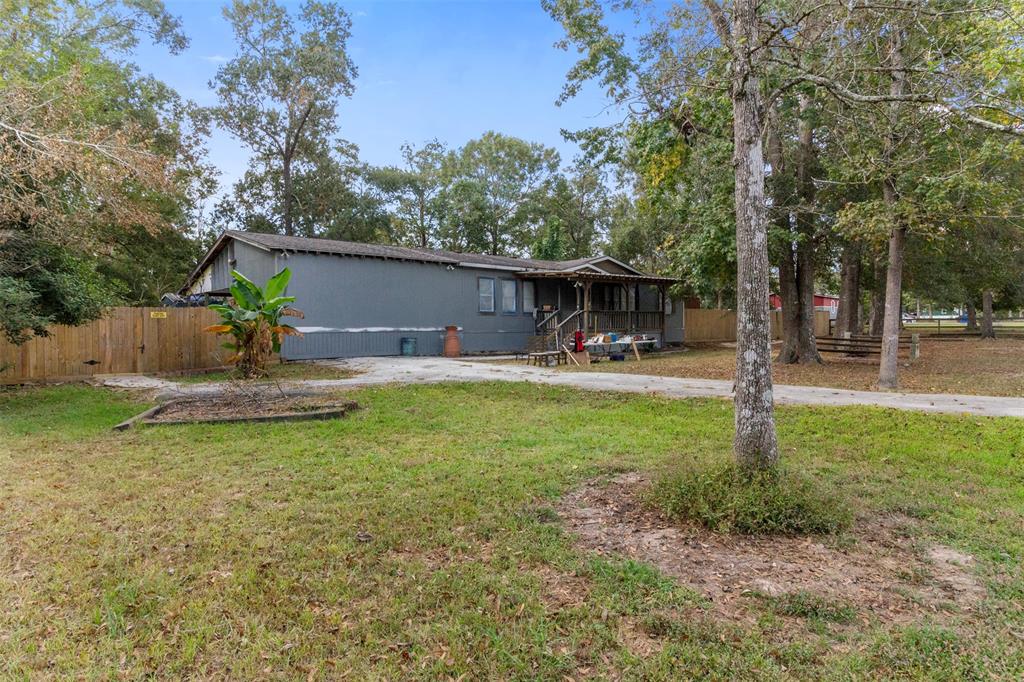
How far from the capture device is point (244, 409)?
7602mm

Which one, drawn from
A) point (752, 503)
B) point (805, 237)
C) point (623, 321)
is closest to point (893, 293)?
point (805, 237)

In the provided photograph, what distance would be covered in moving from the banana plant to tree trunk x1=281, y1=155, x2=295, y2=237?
22.5m

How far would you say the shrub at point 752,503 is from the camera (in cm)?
342

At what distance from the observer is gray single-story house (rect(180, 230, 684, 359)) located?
635 inches

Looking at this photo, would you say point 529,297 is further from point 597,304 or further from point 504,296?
point 597,304

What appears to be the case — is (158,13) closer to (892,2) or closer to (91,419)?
(91,419)

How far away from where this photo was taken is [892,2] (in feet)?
15.9

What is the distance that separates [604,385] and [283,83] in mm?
28232

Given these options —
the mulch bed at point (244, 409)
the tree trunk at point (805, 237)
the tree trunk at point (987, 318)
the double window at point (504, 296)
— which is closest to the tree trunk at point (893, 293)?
the tree trunk at point (805, 237)

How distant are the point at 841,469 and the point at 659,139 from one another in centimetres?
641

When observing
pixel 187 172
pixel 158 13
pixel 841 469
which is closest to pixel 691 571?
pixel 841 469

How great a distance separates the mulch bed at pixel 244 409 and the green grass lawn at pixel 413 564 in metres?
0.90

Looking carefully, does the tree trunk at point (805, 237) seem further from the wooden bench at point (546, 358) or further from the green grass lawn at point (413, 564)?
the green grass lawn at point (413, 564)

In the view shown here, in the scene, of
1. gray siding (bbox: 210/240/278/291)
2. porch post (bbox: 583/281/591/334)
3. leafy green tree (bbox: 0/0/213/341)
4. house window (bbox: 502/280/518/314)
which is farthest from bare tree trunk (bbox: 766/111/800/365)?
gray siding (bbox: 210/240/278/291)
